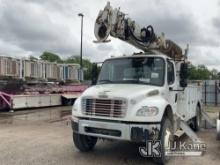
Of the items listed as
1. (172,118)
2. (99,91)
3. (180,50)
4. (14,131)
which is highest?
(180,50)

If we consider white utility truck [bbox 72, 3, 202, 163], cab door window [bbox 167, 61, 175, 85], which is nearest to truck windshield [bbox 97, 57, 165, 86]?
white utility truck [bbox 72, 3, 202, 163]

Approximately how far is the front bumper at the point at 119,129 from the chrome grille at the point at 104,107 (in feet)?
0.52

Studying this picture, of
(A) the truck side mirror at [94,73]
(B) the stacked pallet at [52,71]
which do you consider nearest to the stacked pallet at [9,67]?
(B) the stacked pallet at [52,71]

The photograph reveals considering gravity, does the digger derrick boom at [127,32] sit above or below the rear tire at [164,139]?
above

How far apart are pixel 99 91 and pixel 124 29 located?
167 cm

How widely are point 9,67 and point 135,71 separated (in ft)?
35.2

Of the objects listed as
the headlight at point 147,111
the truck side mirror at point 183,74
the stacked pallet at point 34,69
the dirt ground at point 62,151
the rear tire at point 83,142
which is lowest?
the dirt ground at point 62,151

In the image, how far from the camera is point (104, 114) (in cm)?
621

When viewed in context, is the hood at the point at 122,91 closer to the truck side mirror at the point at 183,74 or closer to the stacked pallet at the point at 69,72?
the truck side mirror at the point at 183,74

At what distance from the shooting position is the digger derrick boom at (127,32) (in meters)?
6.71

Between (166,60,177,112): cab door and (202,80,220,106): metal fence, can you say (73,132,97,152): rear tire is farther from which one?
(202,80,220,106): metal fence

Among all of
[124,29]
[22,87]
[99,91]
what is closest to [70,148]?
[99,91]

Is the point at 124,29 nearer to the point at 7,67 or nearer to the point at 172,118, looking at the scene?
the point at 172,118

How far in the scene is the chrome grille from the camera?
6.04 m
